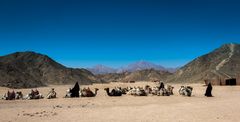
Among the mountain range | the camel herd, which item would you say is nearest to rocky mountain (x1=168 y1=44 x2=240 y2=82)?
the mountain range

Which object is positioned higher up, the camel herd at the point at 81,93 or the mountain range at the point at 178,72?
the mountain range at the point at 178,72

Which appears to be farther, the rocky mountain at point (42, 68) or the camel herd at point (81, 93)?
the rocky mountain at point (42, 68)

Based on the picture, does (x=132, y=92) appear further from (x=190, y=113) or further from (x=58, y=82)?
(x=58, y=82)

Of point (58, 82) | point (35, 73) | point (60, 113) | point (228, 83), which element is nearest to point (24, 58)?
point (35, 73)

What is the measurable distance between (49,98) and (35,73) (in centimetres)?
8698

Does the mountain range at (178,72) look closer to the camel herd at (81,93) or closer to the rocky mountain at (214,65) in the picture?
the rocky mountain at (214,65)

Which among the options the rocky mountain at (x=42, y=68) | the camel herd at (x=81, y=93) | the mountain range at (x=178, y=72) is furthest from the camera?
the rocky mountain at (x=42, y=68)

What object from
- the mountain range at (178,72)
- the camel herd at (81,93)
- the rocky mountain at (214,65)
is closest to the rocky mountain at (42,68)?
the mountain range at (178,72)

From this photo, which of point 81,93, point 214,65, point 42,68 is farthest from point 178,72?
point 81,93

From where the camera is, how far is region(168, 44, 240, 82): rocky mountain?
99.2 metres

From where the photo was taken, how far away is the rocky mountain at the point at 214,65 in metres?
99.2

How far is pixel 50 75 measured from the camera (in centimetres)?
11631

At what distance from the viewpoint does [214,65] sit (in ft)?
357

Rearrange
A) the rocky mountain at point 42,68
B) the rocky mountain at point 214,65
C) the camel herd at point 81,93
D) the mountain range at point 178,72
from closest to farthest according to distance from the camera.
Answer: the camel herd at point 81,93
the rocky mountain at point 214,65
the mountain range at point 178,72
the rocky mountain at point 42,68
